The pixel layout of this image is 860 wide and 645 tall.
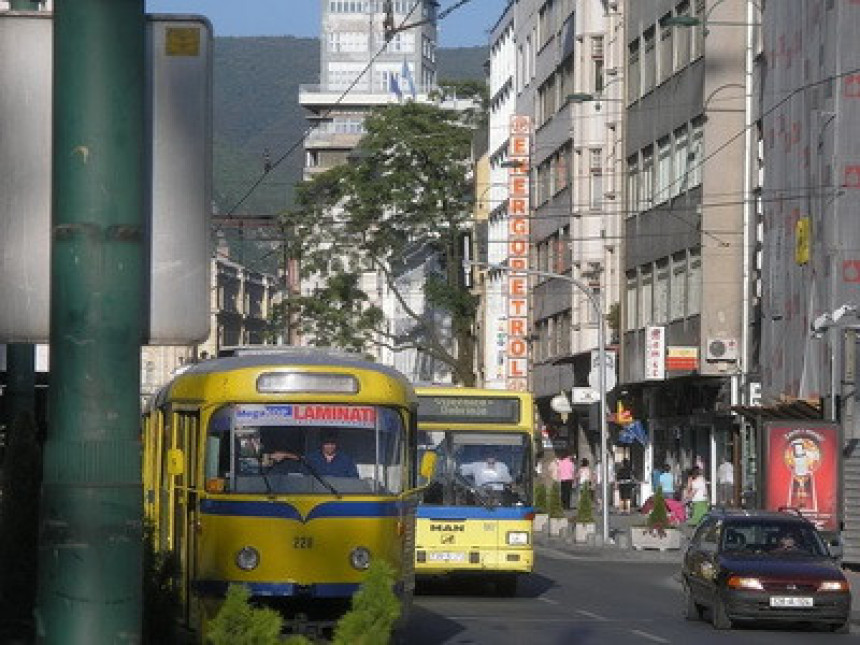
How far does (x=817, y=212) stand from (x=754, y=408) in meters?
4.58

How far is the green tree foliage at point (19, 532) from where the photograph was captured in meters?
15.6

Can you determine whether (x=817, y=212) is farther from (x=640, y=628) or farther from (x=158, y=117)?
(x=158, y=117)

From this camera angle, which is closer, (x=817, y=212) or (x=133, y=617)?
(x=133, y=617)

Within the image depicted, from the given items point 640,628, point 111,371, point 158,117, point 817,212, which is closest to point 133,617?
point 111,371

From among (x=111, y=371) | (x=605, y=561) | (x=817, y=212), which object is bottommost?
(x=605, y=561)

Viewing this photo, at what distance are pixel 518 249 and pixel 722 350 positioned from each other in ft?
82.5

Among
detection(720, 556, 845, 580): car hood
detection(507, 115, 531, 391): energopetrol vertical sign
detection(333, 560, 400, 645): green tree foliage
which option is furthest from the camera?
detection(507, 115, 531, 391): energopetrol vertical sign

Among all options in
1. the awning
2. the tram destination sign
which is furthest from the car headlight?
the awning

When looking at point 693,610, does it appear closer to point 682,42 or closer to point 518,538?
point 518,538

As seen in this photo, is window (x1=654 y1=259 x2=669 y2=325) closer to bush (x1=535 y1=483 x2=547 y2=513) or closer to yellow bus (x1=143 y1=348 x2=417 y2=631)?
bush (x1=535 y1=483 x2=547 y2=513)

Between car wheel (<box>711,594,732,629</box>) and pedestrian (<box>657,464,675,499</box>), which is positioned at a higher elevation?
pedestrian (<box>657,464,675,499</box>)

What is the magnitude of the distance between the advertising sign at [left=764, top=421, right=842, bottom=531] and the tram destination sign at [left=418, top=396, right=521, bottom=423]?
377 inches

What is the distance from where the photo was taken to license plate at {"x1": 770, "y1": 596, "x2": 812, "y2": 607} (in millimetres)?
27984

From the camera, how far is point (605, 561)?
1853 inches
